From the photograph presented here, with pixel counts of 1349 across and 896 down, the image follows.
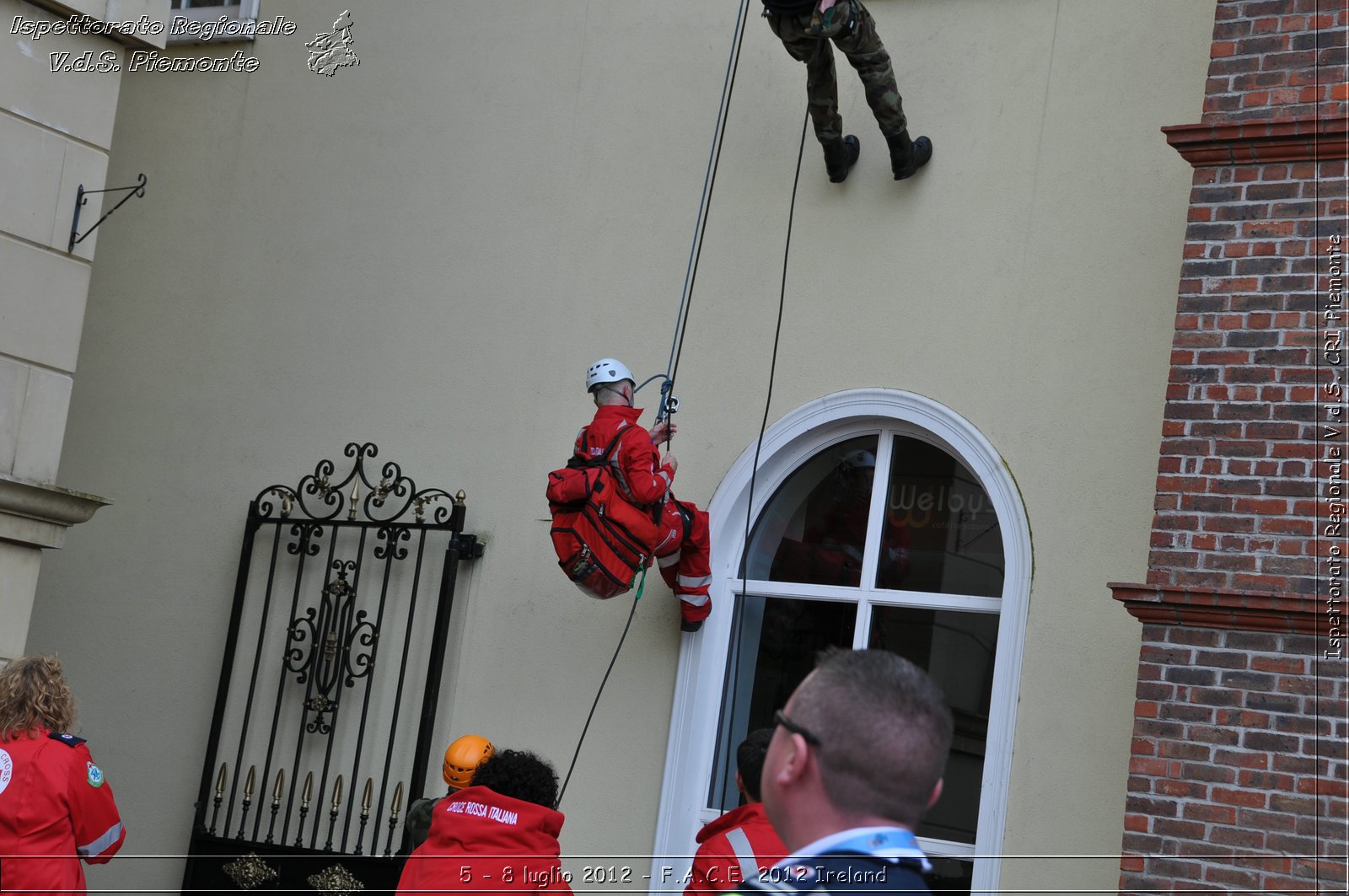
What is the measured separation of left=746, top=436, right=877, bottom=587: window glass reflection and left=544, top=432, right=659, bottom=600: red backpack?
33.8 inches

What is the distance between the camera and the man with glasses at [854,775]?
7.77ft

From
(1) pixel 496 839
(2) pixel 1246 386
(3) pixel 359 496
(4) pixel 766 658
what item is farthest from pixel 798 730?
(3) pixel 359 496

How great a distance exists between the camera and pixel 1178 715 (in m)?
5.06

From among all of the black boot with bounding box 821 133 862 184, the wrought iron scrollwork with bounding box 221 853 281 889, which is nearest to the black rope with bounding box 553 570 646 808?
the wrought iron scrollwork with bounding box 221 853 281 889

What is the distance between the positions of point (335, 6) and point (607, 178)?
226 centimetres

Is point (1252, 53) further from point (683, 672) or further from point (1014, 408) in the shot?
point (683, 672)

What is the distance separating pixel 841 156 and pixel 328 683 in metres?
3.72

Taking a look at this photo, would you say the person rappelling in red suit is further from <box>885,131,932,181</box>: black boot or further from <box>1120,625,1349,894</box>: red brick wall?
<box>1120,625,1349,894</box>: red brick wall

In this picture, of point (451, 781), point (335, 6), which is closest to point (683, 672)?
point (451, 781)

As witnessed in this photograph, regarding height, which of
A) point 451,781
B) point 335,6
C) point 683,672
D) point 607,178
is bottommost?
point 451,781

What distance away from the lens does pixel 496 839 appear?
179 inches

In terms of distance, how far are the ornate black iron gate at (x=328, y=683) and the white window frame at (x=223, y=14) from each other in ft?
9.30

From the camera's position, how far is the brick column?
15.7 feet

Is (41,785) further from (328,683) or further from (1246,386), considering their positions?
(1246,386)
